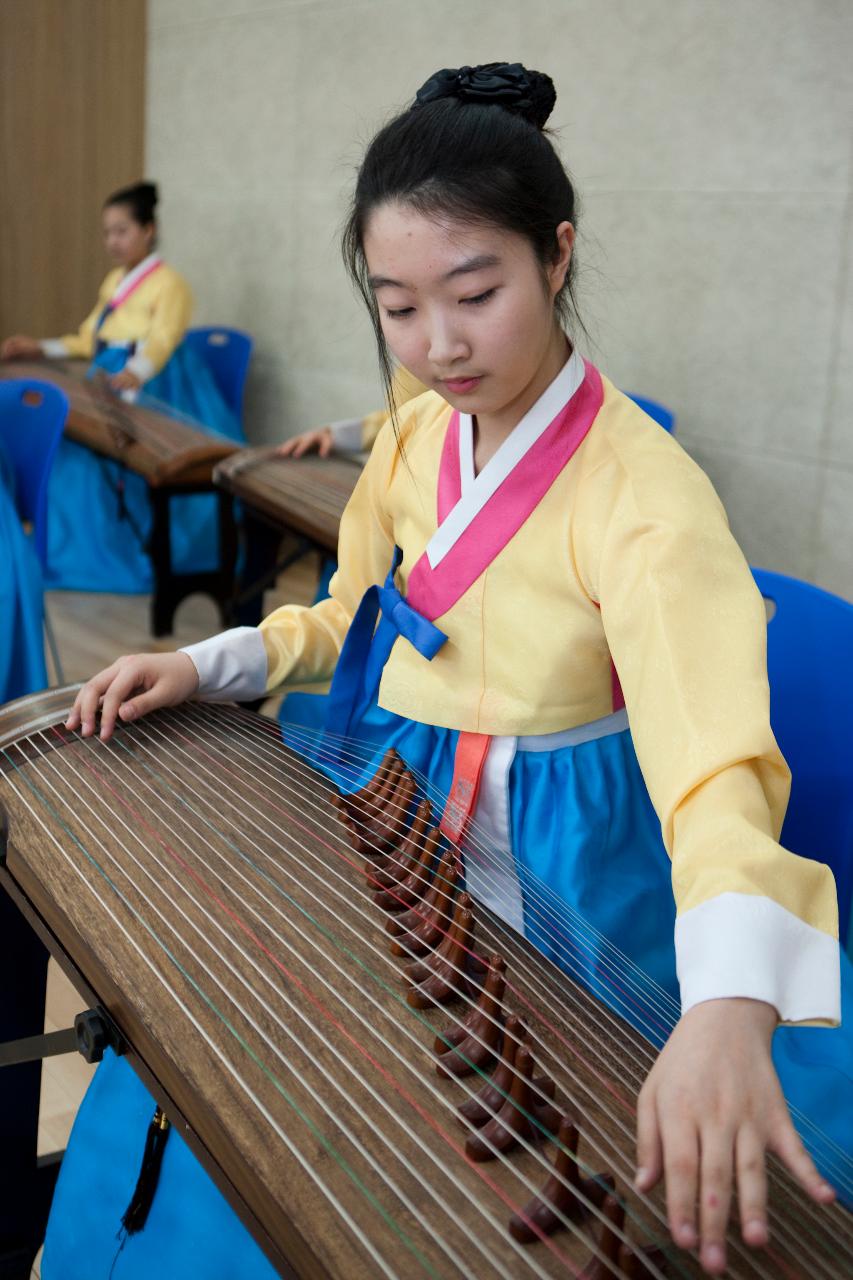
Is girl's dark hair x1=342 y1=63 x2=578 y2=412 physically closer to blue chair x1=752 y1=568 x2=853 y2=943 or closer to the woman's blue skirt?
the woman's blue skirt

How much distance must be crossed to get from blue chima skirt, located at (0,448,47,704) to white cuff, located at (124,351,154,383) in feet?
6.66

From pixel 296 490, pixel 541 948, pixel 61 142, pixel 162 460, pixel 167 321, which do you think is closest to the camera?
pixel 541 948

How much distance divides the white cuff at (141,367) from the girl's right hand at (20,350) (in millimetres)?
590

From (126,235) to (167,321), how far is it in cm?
40

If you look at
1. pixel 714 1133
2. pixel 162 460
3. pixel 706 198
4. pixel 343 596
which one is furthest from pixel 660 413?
pixel 714 1133

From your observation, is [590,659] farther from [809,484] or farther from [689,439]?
[689,439]

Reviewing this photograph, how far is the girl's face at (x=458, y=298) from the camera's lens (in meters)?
1.02

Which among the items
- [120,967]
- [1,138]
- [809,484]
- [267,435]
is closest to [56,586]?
[267,435]

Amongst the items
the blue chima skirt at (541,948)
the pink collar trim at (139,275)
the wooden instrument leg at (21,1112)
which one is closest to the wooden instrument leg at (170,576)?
the pink collar trim at (139,275)

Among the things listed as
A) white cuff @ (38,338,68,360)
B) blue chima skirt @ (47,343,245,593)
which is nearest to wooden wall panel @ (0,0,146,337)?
white cuff @ (38,338,68,360)

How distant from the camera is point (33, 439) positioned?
120 inches

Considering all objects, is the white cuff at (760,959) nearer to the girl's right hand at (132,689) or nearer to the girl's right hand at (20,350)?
the girl's right hand at (132,689)

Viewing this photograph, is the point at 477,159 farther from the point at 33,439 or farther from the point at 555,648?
the point at 33,439

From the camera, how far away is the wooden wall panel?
5.32 m
